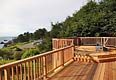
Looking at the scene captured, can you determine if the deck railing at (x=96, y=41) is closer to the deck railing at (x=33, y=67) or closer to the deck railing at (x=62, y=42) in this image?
the deck railing at (x=62, y=42)

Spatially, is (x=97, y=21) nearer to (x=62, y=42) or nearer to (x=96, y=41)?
(x=96, y=41)

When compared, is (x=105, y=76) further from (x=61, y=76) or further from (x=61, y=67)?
(x=61, y=67)

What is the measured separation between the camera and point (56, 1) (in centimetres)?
2856

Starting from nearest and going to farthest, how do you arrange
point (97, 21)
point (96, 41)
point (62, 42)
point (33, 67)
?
point (33, 67) → point (62, 42) → point (96, 41) → point (97, 21)

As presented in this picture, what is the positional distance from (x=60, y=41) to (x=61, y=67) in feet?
20.7

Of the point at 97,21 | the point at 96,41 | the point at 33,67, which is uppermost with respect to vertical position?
the point at 97,21

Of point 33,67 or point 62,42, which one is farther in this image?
point 62,42

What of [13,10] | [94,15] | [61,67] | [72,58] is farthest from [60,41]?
[13,10]

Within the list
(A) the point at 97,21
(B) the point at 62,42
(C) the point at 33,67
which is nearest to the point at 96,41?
(B) the point at 62,42

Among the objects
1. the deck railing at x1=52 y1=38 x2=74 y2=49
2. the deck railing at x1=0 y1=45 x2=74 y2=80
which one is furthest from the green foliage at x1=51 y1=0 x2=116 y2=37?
the deck railing at x1=0 y1=45 x2=74 y2=80

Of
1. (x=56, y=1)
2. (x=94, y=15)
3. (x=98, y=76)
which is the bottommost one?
(x=98, y=76)

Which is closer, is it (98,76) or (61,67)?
(98,76)

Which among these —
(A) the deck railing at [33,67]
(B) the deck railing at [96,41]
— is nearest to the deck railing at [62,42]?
(B) the deck railing at [96,41]

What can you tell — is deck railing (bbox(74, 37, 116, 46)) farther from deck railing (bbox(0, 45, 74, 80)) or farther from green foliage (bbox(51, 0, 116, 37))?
deck railing (bbox(0, 45, 74, 80))
